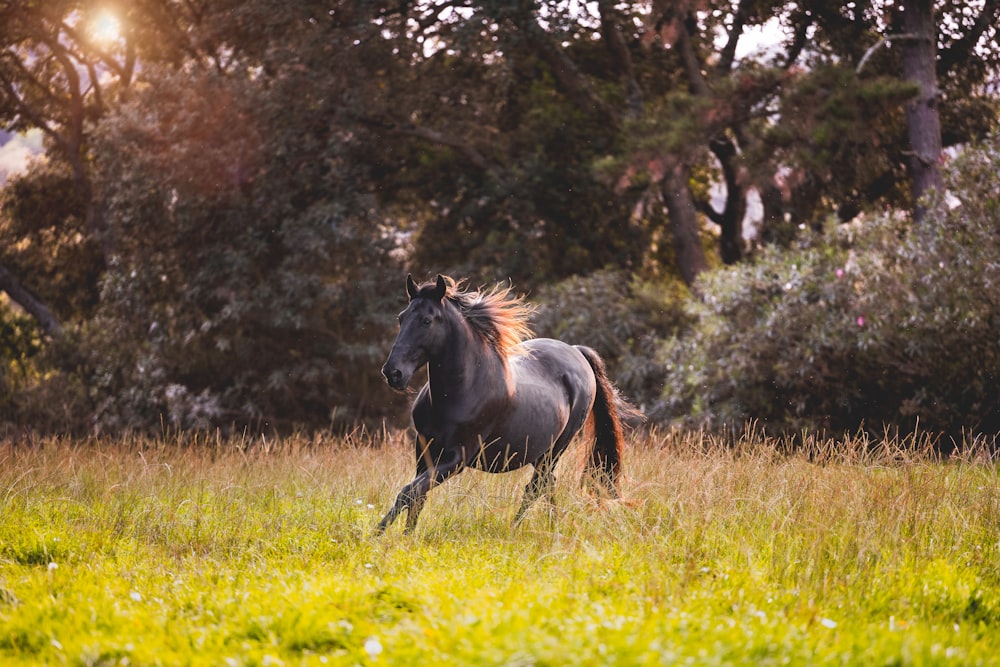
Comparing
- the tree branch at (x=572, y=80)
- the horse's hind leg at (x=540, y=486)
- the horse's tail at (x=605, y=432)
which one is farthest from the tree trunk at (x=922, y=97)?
the horse's hind leg at (x=540, y=486)

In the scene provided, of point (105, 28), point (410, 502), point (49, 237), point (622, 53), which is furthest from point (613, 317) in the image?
point (49, 237)

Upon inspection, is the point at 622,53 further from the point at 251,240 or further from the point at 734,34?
the point at 251,240

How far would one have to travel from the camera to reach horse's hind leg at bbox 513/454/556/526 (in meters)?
7.33

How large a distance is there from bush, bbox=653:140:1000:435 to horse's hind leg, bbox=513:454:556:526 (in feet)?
19.0

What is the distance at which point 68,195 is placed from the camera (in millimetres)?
26203

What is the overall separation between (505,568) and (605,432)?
2995 millimetres

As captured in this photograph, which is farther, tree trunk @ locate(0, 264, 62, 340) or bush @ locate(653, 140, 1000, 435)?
tree trunk @ locate(0, 264, 62, 340)

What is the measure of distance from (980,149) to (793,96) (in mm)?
3350

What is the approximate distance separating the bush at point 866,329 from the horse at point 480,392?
565 centimetres

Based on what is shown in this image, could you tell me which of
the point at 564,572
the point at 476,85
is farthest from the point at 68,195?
the point at 564,572

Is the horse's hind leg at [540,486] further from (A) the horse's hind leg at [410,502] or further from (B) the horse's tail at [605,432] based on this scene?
(A) the horse's hind leg at [410,502]

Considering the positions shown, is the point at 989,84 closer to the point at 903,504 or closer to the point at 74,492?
the point at 903,504

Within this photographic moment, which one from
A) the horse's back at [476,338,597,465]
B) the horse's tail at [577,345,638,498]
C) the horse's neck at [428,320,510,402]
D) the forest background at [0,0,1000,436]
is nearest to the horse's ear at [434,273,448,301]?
the horse's neck at [428,320,510,402]

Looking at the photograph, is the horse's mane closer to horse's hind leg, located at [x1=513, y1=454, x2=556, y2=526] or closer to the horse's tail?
horse's hind leg, located at [x1=513, y1=454, x2=556, y2=526]
